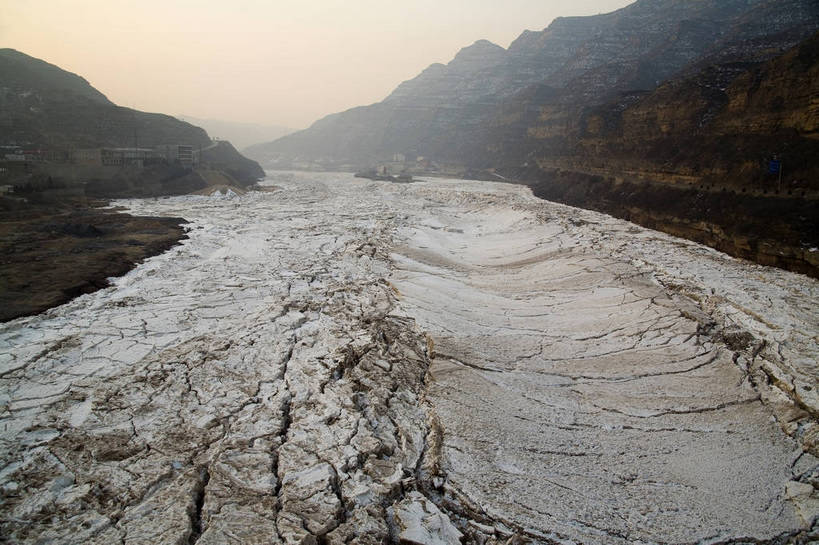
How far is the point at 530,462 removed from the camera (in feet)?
14.6

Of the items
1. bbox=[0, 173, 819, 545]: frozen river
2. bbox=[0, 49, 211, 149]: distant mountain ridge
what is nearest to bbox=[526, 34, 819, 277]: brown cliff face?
bbox=[0, 173, 819, 545]: frozen river

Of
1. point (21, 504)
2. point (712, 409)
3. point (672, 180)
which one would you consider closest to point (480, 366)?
point (712, 409)

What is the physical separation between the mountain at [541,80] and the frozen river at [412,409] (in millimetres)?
25938

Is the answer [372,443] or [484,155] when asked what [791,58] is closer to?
[372,443]

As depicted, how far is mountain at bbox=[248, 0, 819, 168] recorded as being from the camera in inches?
1572

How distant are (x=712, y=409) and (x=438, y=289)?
17.7 feet

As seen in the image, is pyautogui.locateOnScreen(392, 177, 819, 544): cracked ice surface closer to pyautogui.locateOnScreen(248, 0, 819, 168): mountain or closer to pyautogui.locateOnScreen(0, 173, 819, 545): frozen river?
pyautogui.locateOnScreen(0, 173, 819, 545): frozen river

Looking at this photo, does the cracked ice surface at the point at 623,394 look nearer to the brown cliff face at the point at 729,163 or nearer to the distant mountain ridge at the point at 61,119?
the brown cliff face at the point at 729,163

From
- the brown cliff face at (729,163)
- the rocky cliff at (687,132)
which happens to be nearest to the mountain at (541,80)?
the rocky cliff at (687,132)

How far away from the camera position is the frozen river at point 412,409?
365 cm

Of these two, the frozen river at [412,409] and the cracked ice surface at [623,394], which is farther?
the cracked ice surface at [623,394]

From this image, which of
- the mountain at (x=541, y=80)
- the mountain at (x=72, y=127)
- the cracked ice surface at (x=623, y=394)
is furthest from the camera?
the mountain at (x=541, y=80)

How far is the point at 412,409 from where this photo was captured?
5.25 metres

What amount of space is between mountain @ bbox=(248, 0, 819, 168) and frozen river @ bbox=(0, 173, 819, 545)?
85.1ft
